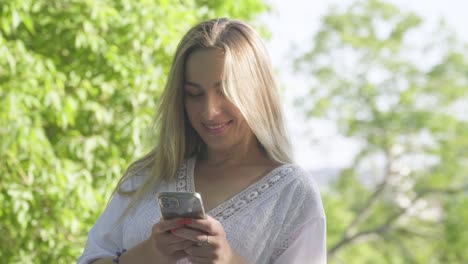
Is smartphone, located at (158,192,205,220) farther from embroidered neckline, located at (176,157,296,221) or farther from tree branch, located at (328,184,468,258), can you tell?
tree branch, located at (328,184,468,258)

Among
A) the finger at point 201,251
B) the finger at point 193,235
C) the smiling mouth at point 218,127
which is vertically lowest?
the finger at point 201,251

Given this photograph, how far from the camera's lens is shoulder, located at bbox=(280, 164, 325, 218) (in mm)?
1637

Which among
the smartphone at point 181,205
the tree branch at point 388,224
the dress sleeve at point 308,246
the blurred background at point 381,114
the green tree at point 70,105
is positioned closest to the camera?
the smartphone at point 181,205

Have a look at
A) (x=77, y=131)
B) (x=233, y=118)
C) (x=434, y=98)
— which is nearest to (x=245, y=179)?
(x=233, y=118)

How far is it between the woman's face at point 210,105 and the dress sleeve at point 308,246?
0.26 meters

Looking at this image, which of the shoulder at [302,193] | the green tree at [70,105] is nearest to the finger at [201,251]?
the shoulder at [302,193]

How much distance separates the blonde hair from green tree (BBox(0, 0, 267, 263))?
161 cm

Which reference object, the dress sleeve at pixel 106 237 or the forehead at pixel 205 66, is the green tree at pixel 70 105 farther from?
the forehead at pixel 205 66

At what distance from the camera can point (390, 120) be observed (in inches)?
658

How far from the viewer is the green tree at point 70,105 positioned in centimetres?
342

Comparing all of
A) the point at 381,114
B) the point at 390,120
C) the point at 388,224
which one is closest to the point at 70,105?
the point at 388,224

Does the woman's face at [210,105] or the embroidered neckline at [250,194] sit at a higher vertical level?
the woman's face at [210,105]

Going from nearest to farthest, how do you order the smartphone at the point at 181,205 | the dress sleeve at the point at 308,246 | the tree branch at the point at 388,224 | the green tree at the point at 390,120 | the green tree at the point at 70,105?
the smartphone at the point at 181,205
the dress sleeve at the point at 308,246
the green tree at the point at 70,105
the tree branch at the point at 388,224
the green tree at the point at 390,120

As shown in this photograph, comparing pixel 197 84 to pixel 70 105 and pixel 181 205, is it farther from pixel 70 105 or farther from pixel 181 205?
pixel 70 105
